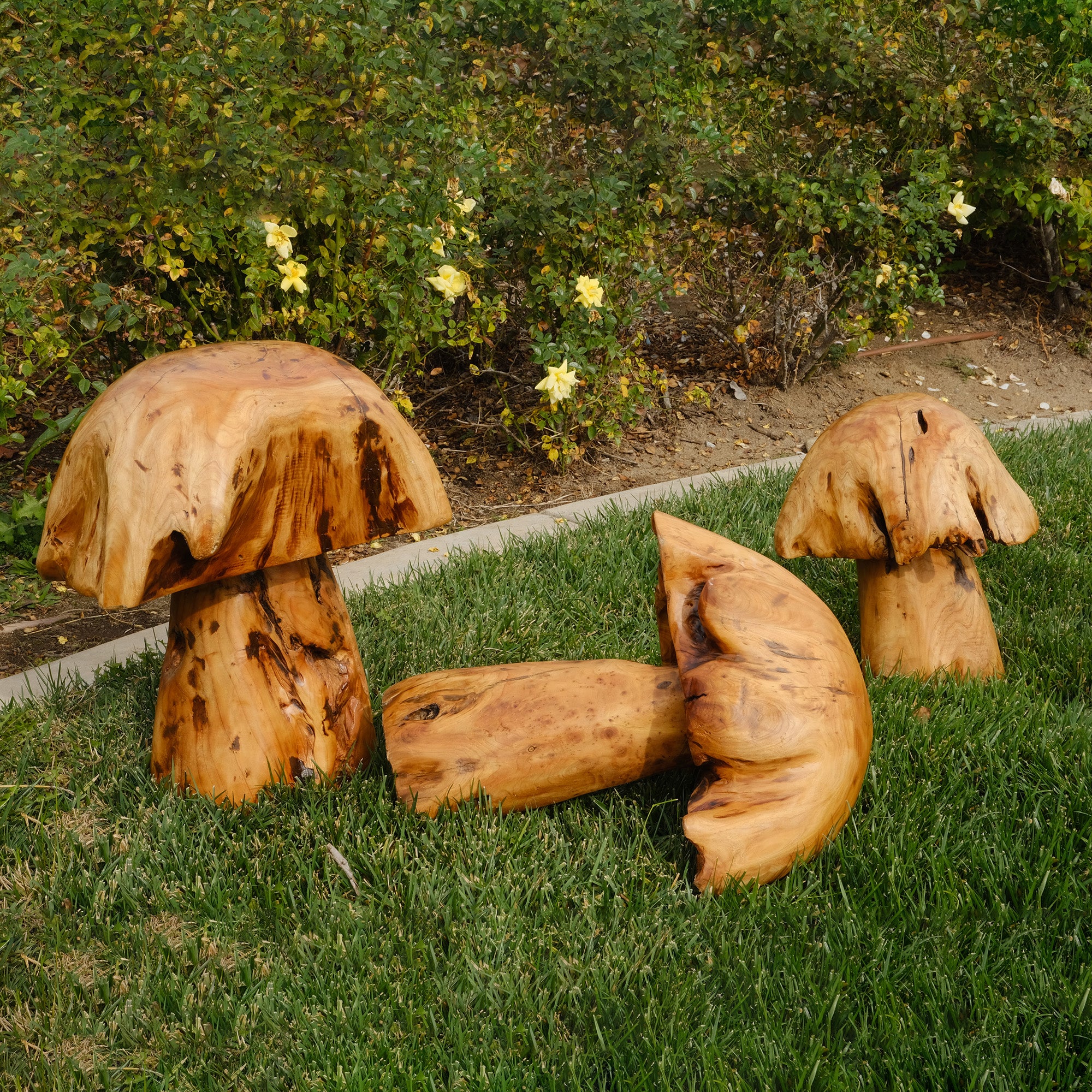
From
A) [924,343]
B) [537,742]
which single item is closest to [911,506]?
[537,742]

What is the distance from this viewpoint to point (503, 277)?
546 cm

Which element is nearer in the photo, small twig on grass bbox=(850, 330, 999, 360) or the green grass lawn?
the green grass lawn

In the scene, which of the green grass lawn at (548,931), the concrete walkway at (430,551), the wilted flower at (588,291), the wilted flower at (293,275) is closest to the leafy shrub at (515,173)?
the wilted flower at (293,275)

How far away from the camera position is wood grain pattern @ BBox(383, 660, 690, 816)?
2533 millimetres

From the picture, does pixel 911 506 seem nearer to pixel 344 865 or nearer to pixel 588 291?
pixel 344 865

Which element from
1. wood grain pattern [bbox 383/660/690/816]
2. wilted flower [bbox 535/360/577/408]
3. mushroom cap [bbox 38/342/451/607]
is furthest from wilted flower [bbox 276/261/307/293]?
wood grain pattern [bbox 383/660/690/816]

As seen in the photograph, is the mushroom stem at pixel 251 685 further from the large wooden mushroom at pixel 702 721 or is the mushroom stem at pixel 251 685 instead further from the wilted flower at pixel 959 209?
the wilted flower at pixel 959 209

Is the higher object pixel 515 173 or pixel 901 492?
Result: pixel 515 173

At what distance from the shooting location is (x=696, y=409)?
6277 millimetres

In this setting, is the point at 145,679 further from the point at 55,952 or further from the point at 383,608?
the point at 55,952

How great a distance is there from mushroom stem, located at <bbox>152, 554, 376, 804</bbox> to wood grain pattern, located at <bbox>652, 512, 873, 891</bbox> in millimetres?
935

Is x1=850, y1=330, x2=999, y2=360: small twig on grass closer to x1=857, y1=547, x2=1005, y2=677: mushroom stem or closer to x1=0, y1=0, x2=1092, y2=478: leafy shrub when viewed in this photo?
x1=0, y1=0, x2=1092, y2=478: leafy shrub

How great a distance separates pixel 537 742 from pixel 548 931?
1.48 ft

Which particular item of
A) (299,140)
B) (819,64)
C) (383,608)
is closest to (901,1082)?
(383,608)
